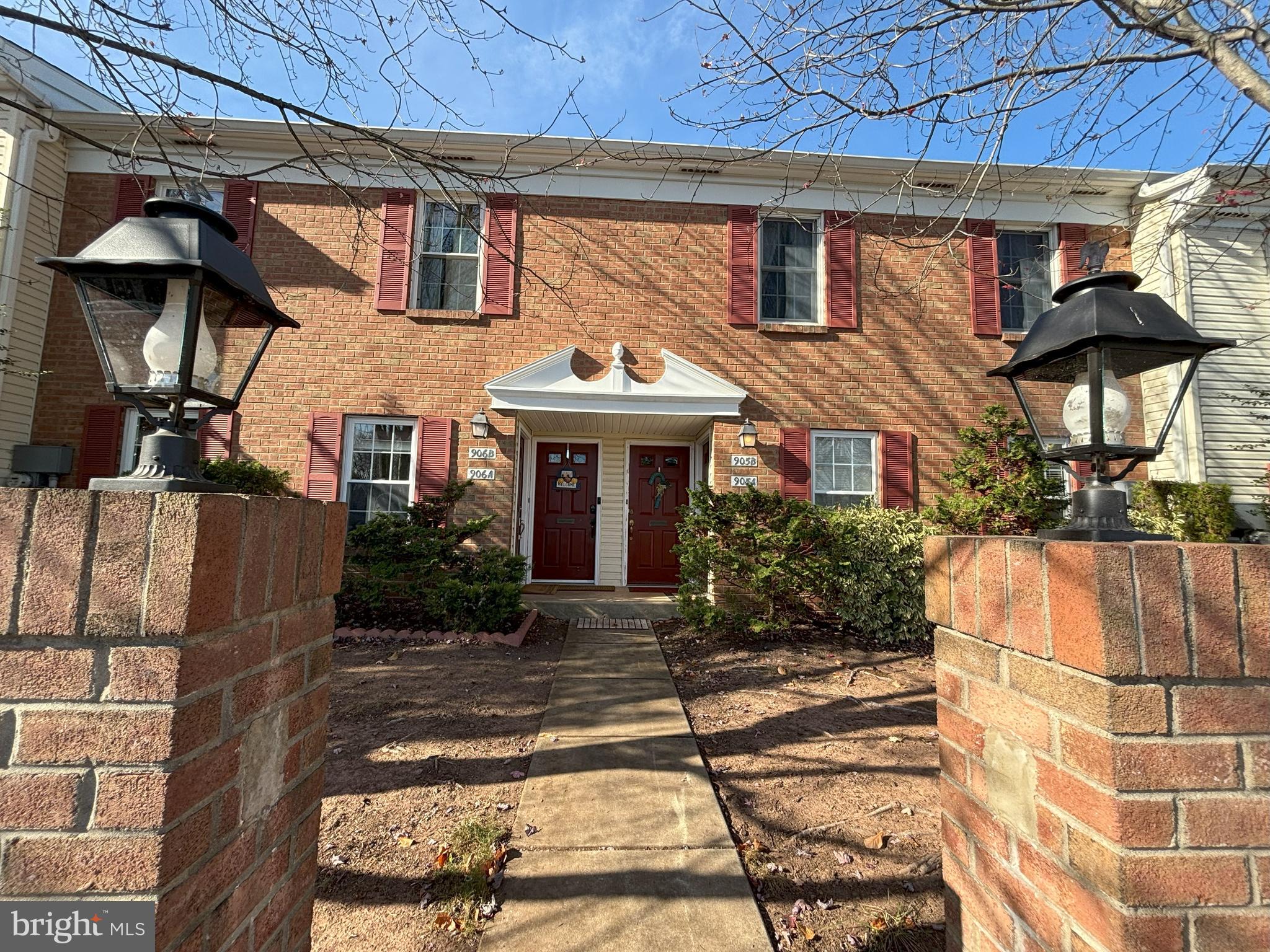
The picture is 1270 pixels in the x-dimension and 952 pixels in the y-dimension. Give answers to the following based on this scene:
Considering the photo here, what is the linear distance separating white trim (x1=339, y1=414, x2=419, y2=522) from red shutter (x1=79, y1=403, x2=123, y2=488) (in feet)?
8.90

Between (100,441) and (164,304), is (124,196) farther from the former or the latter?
(164,304)

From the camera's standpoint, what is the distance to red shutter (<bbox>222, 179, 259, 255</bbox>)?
7.11 metres

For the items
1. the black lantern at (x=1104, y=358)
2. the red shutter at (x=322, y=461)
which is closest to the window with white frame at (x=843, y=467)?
the black lantern at (x=1104, y=358)

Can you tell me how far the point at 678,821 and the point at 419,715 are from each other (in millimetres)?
2103

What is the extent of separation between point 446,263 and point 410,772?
652cm

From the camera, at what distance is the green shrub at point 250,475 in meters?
6.35

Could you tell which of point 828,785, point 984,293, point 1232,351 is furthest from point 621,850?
point 1232,351

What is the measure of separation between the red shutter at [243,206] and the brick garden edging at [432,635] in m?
5.24

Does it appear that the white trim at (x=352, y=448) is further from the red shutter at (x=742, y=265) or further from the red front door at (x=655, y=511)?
the red shutter at (x=742, y=265)

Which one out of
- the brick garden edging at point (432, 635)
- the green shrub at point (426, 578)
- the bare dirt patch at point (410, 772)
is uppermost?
the green shrub at point (426, 578)

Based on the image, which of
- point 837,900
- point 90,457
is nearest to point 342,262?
point 90,457

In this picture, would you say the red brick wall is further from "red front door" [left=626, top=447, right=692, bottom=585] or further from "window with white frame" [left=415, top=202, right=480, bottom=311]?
"red front door" [left=626, top=447, right=692, bottom=585]

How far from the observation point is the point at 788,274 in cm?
769

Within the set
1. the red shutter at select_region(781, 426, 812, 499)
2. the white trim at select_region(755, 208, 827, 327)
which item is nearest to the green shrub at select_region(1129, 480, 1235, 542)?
the red shutter at select_region(781, 426, 812, 499)
